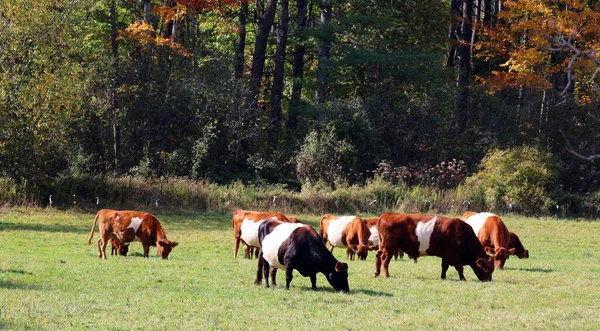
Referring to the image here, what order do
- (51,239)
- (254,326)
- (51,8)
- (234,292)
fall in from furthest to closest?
(51,8), (51,239), (234,292), (254,326)

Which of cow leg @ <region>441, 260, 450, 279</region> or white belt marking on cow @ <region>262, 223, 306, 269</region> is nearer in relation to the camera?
white belt marking on cow @ <region>262, 223, 306, 269</region>

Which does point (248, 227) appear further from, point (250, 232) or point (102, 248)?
point (102, 248)

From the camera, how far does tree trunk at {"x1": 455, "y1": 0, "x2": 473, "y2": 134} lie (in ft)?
157

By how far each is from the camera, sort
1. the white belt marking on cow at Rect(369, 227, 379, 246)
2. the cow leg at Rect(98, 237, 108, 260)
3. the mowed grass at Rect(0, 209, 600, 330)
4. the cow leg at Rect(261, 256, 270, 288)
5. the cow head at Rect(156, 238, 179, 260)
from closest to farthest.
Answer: the mowed grass at Rect(0, 209, 600, 330), the cow leg at Rect(261, 256, 270, 288), the cow leg at Rect(98, 237, 108, 260), the cow head at Rect(156, 238, 179, 260), the white belt marking on cow at Rect(369, 227, 379, 246)

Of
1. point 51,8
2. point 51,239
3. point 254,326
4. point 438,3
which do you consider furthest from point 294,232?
point 438,3

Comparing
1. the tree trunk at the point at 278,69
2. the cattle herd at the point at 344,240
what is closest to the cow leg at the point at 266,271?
the cattle herd at the point at 344,240

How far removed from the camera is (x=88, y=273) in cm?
1830

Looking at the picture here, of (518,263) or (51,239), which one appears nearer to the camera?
(518,263)

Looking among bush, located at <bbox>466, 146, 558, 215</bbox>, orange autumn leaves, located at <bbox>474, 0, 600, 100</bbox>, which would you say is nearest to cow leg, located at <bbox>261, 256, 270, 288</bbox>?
bush, located at <bbox>466, 146, 558, 215</bbox>

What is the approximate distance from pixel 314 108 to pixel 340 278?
3017cm

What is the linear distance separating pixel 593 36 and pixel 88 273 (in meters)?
35.8

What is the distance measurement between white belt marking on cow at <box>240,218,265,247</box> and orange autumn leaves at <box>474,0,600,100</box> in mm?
24979

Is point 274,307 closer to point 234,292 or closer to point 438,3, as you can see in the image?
point 234,292

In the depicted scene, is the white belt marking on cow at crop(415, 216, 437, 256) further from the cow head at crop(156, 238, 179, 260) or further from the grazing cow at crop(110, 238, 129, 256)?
the grazing cow at crop(110, 238, 129, 256)
